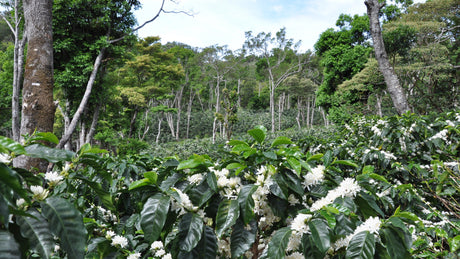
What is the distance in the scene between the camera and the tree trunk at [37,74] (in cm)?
298

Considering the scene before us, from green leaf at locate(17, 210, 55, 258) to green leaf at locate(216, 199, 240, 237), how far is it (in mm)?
400

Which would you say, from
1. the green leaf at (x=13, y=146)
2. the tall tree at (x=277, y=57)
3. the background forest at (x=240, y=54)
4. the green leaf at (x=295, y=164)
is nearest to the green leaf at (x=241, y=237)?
the green leaf at (x=295, y=164)

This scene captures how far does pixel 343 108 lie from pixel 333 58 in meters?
3.27

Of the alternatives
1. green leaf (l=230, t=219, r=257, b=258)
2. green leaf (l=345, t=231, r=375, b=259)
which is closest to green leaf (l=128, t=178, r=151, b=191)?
green leaf (l=230, t=219, r=257, b=258)

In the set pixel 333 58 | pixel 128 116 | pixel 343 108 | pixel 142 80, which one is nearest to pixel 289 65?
pixel 333 58

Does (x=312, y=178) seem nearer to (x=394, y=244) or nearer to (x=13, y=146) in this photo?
(x=394, y=244)

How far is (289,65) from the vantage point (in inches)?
885

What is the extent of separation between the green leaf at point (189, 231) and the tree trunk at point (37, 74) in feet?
10.1

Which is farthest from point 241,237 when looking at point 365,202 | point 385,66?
point 385,66

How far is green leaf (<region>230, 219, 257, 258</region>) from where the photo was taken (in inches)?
30.1

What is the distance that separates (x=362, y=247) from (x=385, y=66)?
16.1ft

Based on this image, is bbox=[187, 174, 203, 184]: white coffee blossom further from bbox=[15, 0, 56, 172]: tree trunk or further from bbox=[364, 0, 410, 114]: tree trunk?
bbox=[364, 0, 410, 114]: tree trunk

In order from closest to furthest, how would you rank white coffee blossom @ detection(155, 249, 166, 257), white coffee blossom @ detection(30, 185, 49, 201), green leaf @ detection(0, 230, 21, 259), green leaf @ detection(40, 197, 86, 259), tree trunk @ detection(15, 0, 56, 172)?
green leaf @ detection(0, 230, 21, 259), green leaf @ detection(40, 197, 86, 259), white coffee blossom @ detection(30, 185, 49, 201), white coffee blossom @ detection(155, 249, 166, 257), tree trunk @ detection(15, 0, 56, 172)

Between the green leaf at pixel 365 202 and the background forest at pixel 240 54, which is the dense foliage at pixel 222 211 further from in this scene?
the background forest at pixel 240 54
